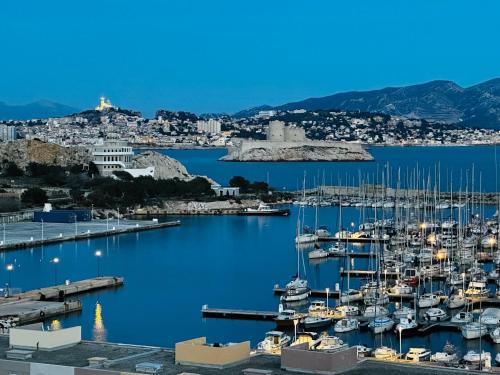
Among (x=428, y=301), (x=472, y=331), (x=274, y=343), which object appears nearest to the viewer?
(x=274, y=343)

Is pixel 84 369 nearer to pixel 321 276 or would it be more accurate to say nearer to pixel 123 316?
pixel 123 316

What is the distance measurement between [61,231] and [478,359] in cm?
3188

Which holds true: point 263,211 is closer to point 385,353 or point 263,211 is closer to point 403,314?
point 403,314

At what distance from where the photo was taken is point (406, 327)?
25.7 metres

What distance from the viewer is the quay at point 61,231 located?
46.0 m

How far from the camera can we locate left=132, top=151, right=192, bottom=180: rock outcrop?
81000 millimetres

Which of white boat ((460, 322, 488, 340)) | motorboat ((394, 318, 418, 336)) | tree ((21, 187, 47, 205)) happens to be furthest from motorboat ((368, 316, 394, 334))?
tree ((21, 187, 47, 205))

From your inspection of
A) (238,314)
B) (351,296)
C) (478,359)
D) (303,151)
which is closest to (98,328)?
(238,314)

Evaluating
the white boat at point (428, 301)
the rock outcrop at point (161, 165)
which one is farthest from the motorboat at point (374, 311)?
the rock outcrop at point (161, 165)

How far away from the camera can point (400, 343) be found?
78.1 ft

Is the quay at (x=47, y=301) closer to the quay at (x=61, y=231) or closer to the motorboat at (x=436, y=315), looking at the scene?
the motorboat at (x=436, y=315)

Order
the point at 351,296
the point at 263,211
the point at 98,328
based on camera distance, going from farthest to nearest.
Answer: the point at 263,211 < the point at 351,296 < the point at 98,328

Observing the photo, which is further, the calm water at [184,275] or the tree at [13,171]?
the tree at [13,171]

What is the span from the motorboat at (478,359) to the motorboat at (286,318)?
19.6ft
